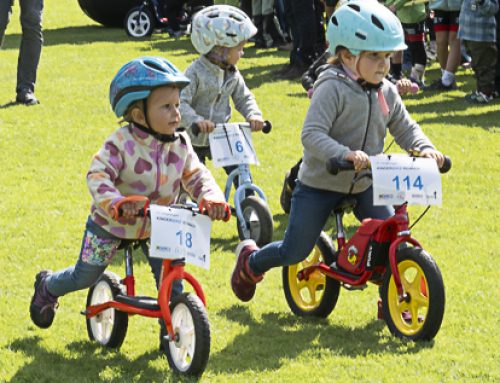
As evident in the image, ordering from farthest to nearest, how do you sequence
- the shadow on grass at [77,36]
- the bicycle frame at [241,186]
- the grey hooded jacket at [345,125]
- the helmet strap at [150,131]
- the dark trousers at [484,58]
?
the shadow on grass at [77,36]
the dark trousers at [484,58]
the bicycle frame at [241,186]
the grey hooded jacket at [345,125]
the helmet strap at [150,131]

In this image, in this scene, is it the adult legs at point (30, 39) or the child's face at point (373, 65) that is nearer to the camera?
the child's face at point (373, 65)

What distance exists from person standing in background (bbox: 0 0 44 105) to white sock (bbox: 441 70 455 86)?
4.97m

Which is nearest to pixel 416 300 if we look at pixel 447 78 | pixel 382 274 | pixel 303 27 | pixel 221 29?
pixel 382 274

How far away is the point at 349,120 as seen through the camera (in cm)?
614

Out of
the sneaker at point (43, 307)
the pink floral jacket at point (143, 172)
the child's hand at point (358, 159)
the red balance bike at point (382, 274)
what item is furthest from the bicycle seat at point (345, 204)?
the sneaker at point (43, 307)

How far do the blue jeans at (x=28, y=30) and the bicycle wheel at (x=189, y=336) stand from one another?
8.32 m

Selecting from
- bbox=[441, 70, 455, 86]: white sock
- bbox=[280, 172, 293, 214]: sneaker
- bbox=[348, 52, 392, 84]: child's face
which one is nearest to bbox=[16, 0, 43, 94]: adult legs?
bbox=[441, 70, 455, 86]: white sock

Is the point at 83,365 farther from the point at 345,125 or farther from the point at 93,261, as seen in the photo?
the point at 345,125

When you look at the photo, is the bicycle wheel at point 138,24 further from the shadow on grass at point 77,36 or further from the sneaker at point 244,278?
the sneaker at point 244,278

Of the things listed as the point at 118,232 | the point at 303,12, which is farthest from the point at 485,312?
the point at 303,12

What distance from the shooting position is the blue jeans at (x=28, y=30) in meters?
13.1

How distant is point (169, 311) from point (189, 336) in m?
0.17

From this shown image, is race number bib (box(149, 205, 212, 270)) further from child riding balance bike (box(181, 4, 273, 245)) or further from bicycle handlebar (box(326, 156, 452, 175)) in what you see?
child riding balance bike (box(181, 4, 273, 245))

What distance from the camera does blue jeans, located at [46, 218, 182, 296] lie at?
18.8ft
